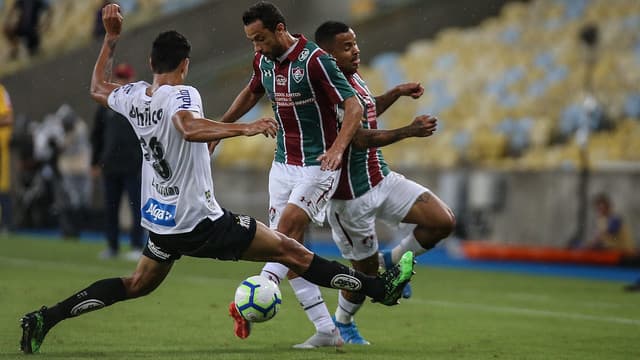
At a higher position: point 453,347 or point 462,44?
point 462,44

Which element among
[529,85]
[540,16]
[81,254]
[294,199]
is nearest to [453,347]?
[294,199]

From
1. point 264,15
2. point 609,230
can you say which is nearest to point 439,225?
point 264,15

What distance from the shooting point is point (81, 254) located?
1727cm

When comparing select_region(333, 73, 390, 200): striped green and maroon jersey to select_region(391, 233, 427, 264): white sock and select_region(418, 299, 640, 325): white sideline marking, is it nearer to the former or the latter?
select_region(391, 233, 427, 264): white sock

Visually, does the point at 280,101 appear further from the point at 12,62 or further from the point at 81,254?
the point at 12,62

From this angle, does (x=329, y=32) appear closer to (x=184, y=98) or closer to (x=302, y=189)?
(x=302, y=189)

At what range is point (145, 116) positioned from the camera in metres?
7.38

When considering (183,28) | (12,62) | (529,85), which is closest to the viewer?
(529,85)

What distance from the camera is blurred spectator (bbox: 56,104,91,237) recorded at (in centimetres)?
2128

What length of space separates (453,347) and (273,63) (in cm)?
226

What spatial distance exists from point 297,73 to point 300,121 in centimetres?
37

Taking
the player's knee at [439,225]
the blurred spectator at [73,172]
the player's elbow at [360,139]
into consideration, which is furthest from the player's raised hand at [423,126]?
the blurred spectator at [73,172]

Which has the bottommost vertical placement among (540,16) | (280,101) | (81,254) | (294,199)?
(81,254)

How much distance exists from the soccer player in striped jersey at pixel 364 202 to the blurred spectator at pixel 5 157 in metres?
7.51
